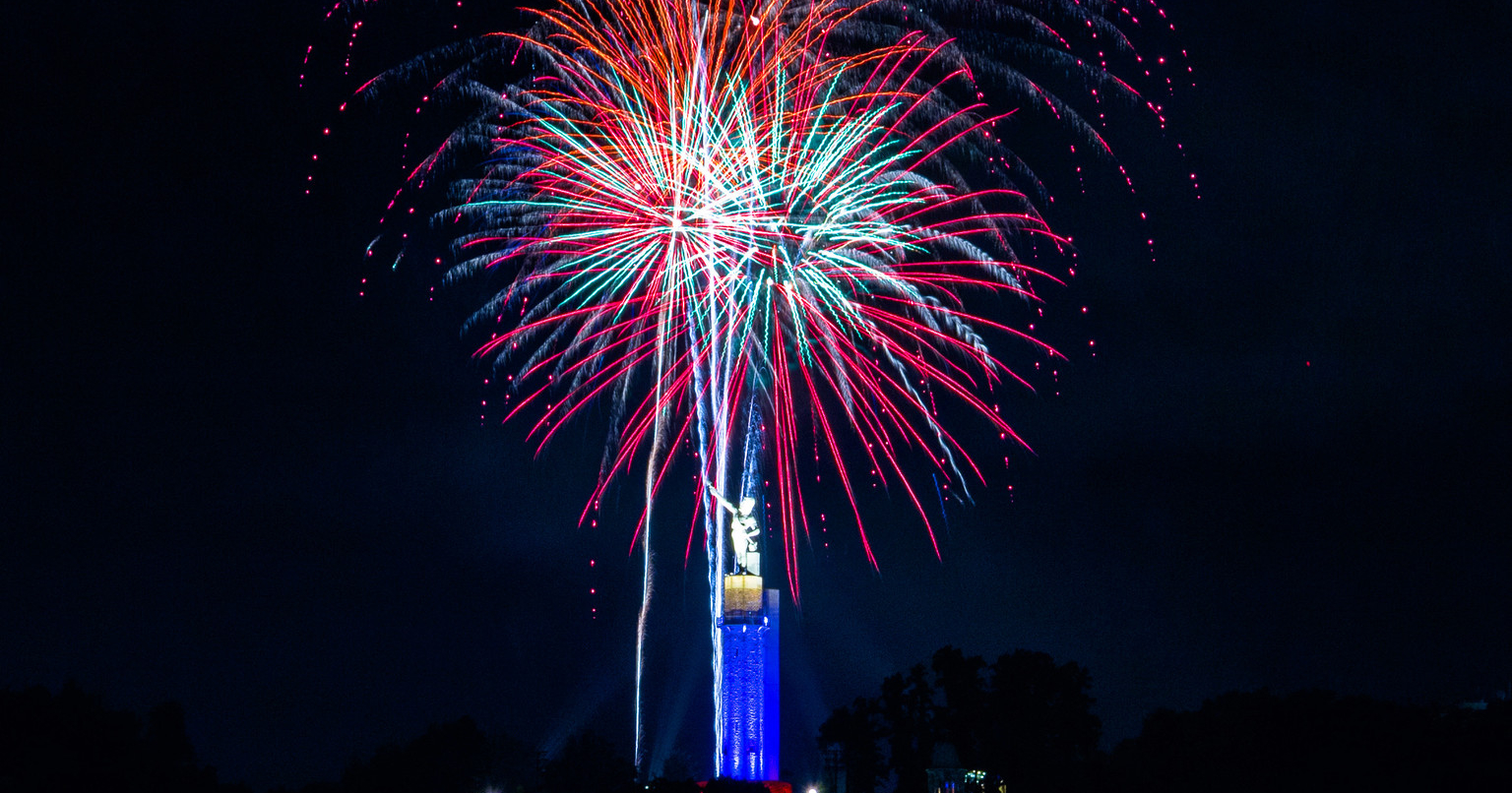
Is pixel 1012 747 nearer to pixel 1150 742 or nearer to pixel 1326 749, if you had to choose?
pixel 1150 742

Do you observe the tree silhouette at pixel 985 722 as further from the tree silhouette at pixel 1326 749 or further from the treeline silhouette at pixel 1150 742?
the tree silhouette at pixel 1326 749

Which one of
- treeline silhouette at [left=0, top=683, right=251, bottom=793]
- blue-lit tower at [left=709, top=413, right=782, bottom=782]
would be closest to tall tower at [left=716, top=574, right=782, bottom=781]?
blue-lit tower at [left=709, top=413, right=782, bottom=782]

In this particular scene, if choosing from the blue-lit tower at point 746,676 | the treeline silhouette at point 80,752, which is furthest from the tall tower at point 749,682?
the treeline silhouette at point 80,752

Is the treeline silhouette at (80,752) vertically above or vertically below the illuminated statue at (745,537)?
below

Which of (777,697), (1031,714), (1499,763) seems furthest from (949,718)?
(1499,763)

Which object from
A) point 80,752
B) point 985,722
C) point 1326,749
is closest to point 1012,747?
point 985,722

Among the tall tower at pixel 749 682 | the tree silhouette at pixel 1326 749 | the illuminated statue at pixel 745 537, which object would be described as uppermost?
the illuminated statue at pixel 745 537

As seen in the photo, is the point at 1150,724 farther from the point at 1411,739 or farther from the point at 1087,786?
the point at 1411,739
